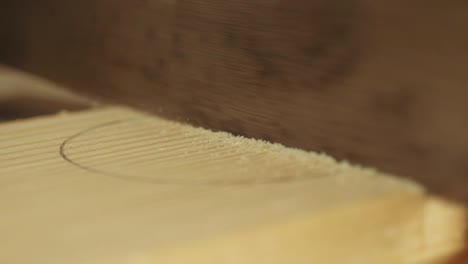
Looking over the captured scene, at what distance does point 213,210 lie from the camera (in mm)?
808

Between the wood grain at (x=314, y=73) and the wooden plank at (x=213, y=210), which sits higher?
the wood grain at (x=314, y=73)

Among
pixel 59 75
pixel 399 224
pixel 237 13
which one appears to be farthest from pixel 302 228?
pixel 59 75

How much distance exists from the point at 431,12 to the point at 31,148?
67 centimetres

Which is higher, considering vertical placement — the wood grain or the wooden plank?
the wood grain

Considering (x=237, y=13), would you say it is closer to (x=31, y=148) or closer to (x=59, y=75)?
(x=31, y=148)

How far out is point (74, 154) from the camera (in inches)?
42.6

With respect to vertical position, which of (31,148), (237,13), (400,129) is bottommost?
(31,148)

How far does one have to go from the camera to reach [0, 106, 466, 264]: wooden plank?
0.73m

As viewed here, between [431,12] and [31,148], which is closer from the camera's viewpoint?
[431,12]

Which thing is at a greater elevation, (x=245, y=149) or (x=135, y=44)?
(x=135, y=44)

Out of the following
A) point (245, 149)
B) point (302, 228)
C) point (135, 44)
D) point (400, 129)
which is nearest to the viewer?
point (302, 228)

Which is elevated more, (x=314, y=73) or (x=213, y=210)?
(x=314, y=73)

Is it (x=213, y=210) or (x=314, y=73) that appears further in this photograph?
(x=314, y=73)

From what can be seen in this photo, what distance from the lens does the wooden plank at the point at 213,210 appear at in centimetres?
73
